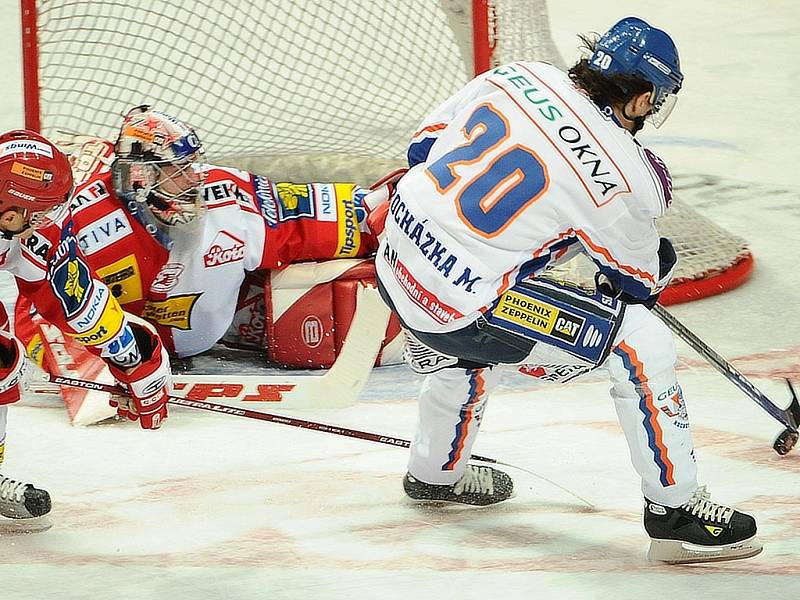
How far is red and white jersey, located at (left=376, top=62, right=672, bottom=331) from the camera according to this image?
2129 mm

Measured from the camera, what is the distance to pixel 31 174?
92.0 inches

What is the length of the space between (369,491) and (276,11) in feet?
6.35

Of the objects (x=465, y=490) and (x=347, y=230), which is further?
(x=347, y=230)

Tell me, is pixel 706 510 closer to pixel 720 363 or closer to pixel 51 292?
pixel 720 363

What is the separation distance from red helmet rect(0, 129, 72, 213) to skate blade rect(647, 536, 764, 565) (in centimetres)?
117

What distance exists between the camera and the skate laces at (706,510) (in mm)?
2326

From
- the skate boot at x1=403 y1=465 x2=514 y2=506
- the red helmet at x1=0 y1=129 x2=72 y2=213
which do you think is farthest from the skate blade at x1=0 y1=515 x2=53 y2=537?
the skate boot at x1=403 y1=465 x2=514 y2=506

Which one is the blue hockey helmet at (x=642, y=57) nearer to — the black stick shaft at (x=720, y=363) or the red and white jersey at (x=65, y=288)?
the black stick shaft at (x=720, y=363)

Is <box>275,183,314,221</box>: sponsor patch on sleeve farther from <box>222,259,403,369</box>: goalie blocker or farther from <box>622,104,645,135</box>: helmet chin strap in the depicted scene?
<box>622,104,645,135</box>: helmet chin strap

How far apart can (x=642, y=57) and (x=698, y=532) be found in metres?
0.79

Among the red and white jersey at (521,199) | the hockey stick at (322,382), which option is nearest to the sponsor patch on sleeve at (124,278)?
the hockey stick at (322,382)

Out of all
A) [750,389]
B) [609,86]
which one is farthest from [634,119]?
[750,389]

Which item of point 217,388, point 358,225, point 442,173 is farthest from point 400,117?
point 442,173

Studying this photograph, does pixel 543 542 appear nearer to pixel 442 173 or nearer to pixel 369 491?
pixel 369 491
